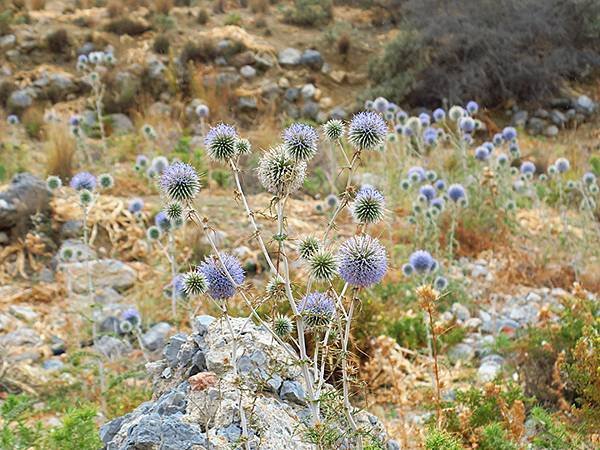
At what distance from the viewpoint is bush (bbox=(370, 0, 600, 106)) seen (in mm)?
12180

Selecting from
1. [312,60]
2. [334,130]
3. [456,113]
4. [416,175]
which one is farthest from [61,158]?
[312,60]

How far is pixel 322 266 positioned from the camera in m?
1.72

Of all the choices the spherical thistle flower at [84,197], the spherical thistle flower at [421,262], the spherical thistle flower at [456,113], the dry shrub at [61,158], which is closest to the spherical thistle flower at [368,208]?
the spherical thistle flower at [421,262]

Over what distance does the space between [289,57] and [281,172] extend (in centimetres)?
1340

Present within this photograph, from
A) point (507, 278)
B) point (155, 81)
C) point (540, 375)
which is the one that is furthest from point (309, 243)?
point (155, 81)

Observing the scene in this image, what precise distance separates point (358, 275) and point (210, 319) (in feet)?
2.73

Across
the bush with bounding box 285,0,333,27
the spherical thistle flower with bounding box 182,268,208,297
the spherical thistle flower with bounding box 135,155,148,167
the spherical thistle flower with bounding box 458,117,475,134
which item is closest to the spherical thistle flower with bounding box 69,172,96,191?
the spherical thistle flower with bounding box 135,155,148,167

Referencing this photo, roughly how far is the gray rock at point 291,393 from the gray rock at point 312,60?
13028 mm

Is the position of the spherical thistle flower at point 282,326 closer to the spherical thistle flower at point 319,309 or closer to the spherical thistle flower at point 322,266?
the spherical thistle flower at point 319,309

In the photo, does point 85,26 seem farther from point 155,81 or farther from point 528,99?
point 528,99

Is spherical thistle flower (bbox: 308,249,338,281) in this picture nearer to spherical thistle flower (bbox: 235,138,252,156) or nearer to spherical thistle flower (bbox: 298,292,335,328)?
spherical thistle flower (bbox: 298,292,335,328)

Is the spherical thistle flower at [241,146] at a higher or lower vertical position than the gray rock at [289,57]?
higher

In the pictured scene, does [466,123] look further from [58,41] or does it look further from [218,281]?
[58,41]

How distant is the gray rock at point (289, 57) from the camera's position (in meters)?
14.5
